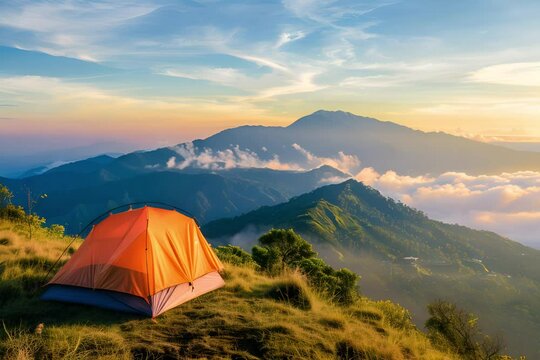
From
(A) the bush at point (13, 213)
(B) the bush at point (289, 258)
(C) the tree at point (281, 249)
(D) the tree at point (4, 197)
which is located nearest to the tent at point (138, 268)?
(B) the bush at point (289, 258)

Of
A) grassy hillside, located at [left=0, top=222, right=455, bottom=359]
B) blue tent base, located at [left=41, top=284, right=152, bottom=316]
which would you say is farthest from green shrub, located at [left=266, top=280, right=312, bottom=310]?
blue tent base, located at [left=41, top=284, right=152, bottom=316]

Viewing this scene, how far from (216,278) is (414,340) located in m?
7.09

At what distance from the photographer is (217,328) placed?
374 inches

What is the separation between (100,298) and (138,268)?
138 cm

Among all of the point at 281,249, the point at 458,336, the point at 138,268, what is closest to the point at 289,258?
the point at 281,249

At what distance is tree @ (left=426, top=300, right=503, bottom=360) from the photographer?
11375 millimetres

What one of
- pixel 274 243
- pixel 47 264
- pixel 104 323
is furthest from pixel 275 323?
pixel 274 243

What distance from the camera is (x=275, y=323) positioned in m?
9.34

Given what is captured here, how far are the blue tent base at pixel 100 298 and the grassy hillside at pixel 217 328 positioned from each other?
0.83ft

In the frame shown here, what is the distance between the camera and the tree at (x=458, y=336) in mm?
11375

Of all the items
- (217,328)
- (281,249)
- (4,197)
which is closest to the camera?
(217,328)

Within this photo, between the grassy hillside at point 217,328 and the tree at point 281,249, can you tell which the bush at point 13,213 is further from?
the tree at point 281,249

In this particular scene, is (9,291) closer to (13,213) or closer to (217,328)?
(217,328)

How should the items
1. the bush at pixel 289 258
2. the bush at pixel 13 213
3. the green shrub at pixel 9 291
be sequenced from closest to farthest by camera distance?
1. the green shrub at pixel 9 291
2. the bush at pixel 289 258
3. the bush at pixel 13 213
